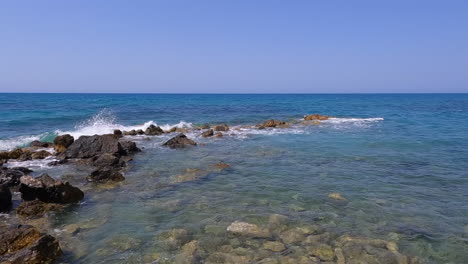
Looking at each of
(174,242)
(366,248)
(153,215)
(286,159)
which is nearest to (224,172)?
(286,159)

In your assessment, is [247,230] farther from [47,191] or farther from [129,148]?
[129,148]

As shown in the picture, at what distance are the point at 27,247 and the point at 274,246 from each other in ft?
15.0

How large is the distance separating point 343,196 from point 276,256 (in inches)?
160

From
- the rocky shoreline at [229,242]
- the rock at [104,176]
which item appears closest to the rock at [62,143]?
the rock at [104,176]

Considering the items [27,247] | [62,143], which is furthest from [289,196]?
[62,143]

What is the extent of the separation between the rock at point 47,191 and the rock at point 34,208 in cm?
23

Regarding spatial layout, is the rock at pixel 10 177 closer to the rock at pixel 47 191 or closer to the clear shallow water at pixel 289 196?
the clear shallow water at pixel 289 196

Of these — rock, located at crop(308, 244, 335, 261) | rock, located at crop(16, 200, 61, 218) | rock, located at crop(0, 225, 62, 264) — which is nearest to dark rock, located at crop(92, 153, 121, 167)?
rock, located at crop(16, 200, 61, 218)

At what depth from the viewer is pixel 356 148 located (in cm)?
1723

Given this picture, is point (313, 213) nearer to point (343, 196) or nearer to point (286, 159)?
point (343, 196)

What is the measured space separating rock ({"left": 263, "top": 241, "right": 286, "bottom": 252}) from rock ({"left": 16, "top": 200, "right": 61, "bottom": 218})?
580cm

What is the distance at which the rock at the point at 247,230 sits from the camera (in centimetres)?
681

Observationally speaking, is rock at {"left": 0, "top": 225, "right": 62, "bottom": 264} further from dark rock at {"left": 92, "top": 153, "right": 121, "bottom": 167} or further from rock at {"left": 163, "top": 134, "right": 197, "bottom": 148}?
rock at {"left": 163, "top": 134, "right": 197, "bottom": 148}

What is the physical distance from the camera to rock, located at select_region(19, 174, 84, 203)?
876 cm
